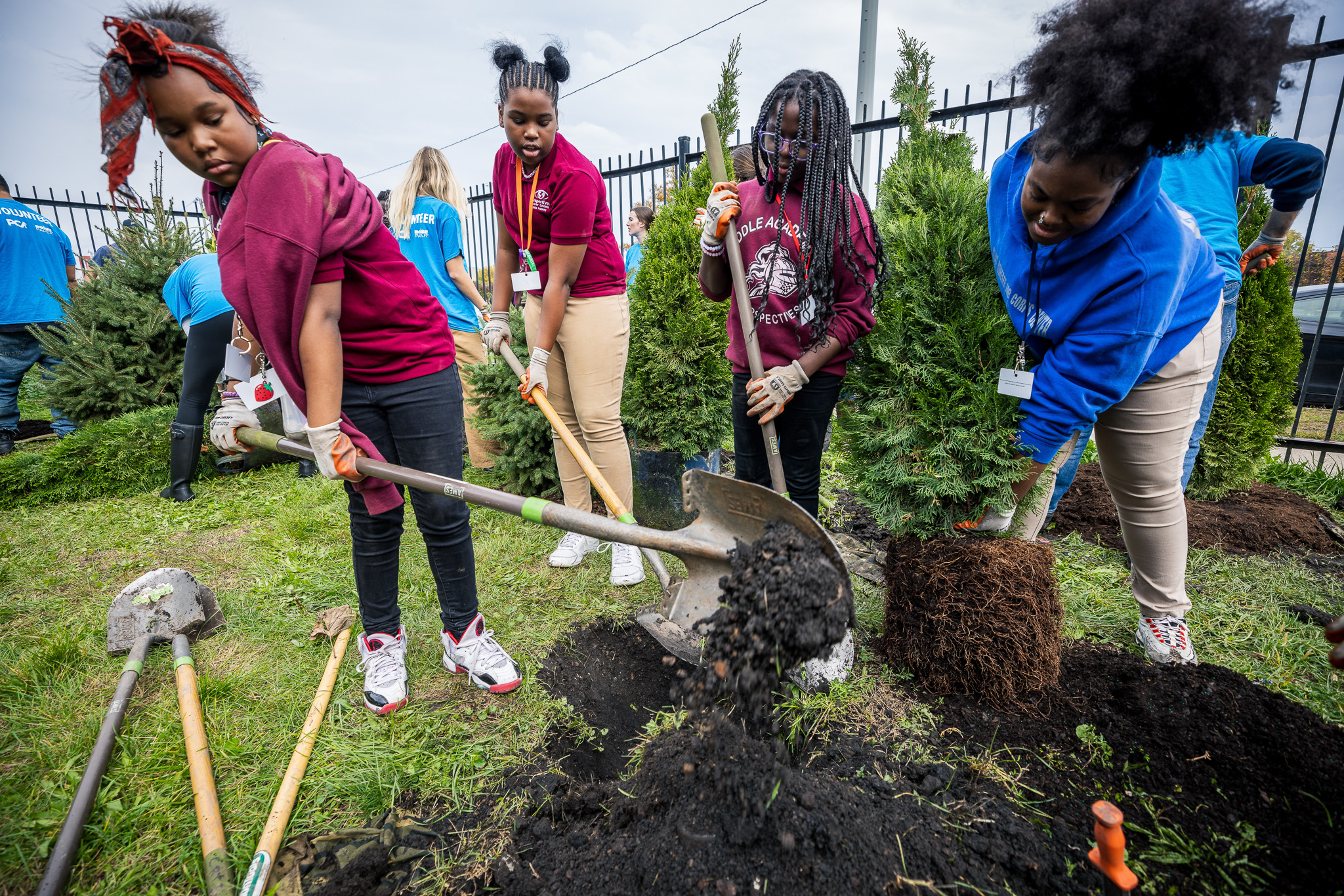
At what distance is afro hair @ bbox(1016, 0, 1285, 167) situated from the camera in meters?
1.40

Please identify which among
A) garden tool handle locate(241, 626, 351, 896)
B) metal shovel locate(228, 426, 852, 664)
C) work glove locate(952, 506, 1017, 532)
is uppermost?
metal shovel locate(228, 426, 852, 664)

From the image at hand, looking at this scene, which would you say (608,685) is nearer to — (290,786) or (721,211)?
(290,786)

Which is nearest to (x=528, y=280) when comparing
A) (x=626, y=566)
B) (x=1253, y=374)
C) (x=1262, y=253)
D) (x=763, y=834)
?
(x=626, y=566)

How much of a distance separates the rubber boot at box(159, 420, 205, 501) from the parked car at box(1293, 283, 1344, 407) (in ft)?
33.7

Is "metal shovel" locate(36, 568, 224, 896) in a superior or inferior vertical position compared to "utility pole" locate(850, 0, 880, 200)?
inferior

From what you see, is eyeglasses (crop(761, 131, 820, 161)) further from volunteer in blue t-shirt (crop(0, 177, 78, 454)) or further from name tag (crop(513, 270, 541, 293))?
volunteer in blue t-shirt (crop(0, 177, 78, 454))

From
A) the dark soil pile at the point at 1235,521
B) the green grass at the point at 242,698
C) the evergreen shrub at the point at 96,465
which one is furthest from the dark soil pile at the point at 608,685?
the evergreen shrub at the point at 96,465

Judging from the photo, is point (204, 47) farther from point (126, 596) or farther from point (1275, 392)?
point (1275, 392)

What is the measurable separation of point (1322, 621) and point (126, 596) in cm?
553

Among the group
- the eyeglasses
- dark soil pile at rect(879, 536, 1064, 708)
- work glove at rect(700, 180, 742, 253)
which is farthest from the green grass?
the eyeglasses

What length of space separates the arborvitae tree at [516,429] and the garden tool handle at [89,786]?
88.5 inches

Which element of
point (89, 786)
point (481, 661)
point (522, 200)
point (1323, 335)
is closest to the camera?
point (89, 786)

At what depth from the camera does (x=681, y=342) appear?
384 cm

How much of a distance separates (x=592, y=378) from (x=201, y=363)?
335cm
